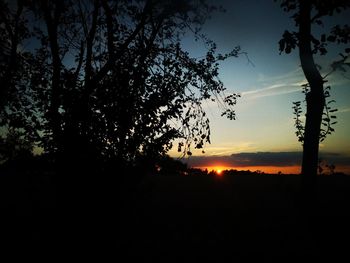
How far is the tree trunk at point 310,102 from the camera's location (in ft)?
36.3

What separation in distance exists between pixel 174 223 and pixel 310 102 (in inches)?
255

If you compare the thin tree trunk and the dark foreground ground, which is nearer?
the dark foreground ground

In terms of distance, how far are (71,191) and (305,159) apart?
7.98m

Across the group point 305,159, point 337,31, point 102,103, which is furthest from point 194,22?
point 102,103

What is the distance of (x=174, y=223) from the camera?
1177cm

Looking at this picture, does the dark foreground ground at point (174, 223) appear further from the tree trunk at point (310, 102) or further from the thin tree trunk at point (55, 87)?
the thin tree trunk at point (55, 87)

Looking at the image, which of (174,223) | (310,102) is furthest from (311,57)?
(174,223)

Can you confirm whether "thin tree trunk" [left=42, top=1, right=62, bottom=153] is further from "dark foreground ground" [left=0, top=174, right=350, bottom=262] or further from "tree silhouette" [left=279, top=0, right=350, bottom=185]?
"tree silhouette" [left=279, top=0, right=350, bottom=185]

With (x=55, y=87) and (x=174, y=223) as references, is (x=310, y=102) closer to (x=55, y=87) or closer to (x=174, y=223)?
(x=174, y=223)

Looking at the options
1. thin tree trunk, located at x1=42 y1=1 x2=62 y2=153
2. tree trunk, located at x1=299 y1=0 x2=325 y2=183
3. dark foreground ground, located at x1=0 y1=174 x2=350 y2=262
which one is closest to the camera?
dark foreground ground, located at x1=0 y1=174 x2=350 y2=262

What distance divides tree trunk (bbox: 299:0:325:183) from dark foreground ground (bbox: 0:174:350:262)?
1114 millimetres

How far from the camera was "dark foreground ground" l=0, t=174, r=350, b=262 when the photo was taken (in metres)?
7.29

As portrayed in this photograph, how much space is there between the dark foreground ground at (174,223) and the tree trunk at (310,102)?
1.11 m

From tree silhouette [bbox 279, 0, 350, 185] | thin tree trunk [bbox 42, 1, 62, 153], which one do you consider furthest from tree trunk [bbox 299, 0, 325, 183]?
thin tree trunk [bbox 42, 1, 62, 153]
